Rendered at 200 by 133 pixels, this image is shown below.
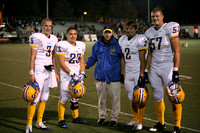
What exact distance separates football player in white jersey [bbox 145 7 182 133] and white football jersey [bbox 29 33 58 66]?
68.1 inches

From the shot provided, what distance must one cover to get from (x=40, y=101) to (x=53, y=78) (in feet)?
1.53

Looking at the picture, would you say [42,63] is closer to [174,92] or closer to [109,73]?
[109,73]

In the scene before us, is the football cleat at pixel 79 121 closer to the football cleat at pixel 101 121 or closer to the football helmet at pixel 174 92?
the football cleat at pixel 101 121

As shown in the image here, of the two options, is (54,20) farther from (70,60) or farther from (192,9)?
(70,60)

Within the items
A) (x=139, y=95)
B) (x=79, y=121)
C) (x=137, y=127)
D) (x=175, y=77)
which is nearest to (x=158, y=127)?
(x=137, y=127)

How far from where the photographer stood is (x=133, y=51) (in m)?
5.32

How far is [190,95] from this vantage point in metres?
8.01

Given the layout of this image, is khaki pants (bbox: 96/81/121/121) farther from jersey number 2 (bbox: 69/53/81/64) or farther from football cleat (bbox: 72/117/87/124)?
jersey number 2 (bbox: 69/53/81/64)

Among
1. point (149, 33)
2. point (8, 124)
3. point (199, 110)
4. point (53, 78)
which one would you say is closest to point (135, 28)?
point (149, 33)

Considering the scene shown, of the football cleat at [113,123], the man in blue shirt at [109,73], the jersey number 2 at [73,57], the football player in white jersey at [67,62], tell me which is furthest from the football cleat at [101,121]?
the jersey number 2 at [73,57]

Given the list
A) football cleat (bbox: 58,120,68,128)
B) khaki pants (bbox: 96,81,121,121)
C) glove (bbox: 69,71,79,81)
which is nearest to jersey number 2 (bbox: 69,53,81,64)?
glove (bbox: 69,71,79,81)

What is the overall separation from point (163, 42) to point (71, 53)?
5.36ft

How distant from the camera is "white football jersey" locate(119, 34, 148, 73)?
5.25 m

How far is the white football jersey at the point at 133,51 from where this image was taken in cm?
525
